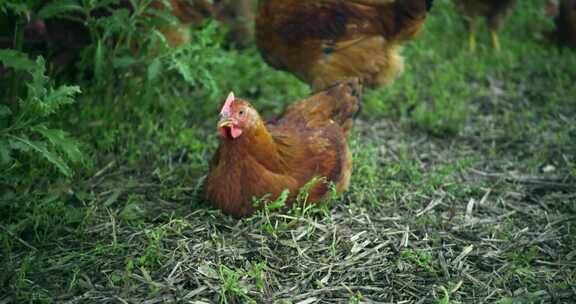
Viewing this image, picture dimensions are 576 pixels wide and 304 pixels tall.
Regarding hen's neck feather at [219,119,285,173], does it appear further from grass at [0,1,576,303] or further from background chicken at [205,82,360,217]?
grass at [0,1,576,303]

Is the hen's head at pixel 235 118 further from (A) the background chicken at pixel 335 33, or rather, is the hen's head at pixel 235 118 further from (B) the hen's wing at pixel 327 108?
(A) the background chicken at pixel 335 33

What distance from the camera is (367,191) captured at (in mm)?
3863

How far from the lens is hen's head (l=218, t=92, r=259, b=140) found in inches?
124

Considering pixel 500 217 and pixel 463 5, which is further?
pixel 463 5

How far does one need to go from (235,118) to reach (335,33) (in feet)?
5.60

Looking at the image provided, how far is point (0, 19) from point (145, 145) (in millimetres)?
1270

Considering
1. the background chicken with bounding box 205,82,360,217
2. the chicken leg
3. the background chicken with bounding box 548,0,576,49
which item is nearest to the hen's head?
the background chicken with bounding box 205,82,360,217

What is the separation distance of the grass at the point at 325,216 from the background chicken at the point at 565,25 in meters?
1.26

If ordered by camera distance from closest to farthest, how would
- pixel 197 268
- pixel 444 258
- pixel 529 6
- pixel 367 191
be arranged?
pixel 197 268
pixel 444 258
pixel 367 191
pixel 529 6

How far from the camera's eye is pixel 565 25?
640 centimetres

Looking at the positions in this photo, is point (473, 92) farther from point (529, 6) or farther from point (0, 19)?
point (0, 19)

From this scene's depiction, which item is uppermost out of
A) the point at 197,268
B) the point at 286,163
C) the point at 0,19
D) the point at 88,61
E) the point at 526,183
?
the point at 0,19

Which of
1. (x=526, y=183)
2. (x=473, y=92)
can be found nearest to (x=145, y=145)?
(x=526, y=183)

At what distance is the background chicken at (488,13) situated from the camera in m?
6.27
